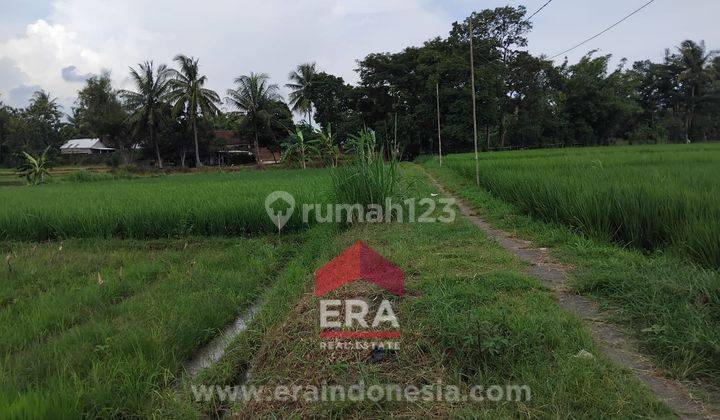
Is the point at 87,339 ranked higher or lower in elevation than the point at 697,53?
lower

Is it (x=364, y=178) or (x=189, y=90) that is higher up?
(x=189, y=90)

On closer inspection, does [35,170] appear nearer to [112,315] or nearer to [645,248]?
[112,315]

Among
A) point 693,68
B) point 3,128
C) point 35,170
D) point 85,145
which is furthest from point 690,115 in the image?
point 3,128

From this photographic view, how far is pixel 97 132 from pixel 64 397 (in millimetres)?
39550

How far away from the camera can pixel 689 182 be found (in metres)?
5.30

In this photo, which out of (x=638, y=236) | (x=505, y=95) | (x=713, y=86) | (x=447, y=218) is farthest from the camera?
(x=713, y=86)

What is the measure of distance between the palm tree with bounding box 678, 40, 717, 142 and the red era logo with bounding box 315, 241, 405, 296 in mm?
44977

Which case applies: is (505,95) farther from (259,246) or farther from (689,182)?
(259,246)

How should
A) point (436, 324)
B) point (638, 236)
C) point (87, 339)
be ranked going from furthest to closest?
point (638, 236)
point (87, 339)
point (436, 324)

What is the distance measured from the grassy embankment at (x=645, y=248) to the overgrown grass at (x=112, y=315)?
8.83ft

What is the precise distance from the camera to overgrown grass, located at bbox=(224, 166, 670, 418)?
1690mm

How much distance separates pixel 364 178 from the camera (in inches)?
239

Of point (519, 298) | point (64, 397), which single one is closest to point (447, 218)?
point (519, 298)

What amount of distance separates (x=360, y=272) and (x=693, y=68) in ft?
157
